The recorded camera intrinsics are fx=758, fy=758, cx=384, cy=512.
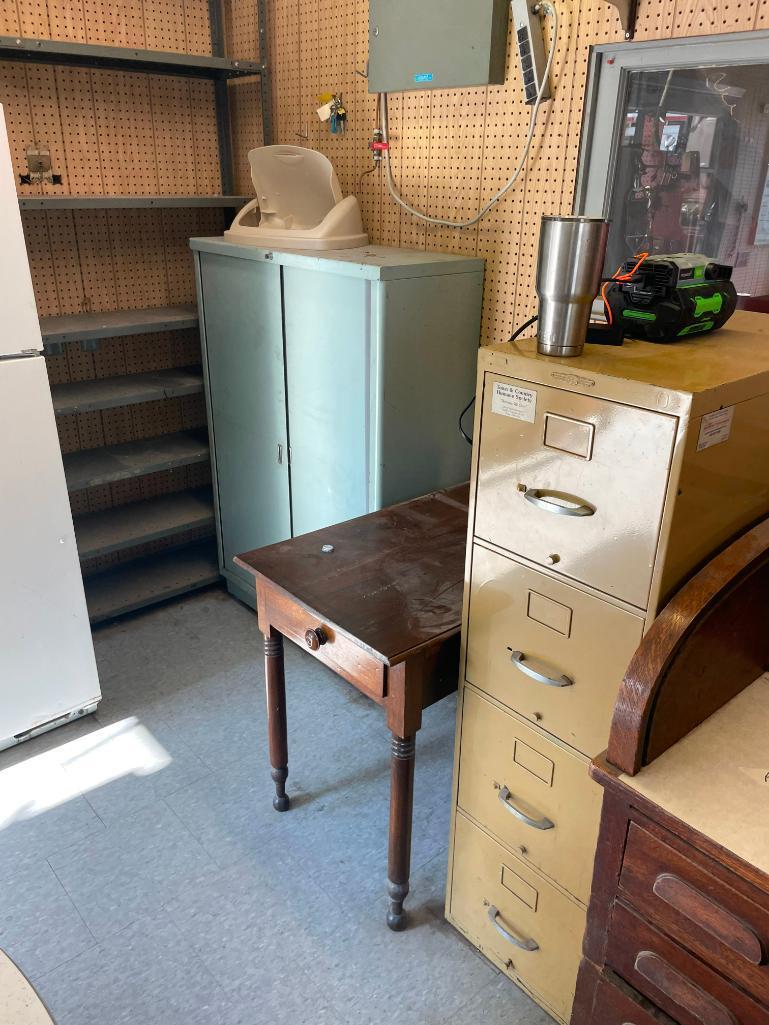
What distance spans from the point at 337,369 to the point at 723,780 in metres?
1.68

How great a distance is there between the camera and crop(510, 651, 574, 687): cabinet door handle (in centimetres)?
134

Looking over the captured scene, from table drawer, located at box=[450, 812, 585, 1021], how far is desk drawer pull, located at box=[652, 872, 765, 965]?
53cm

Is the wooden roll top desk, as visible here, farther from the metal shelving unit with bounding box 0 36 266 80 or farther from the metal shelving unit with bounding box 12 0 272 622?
the metal shelving unit with bounding box 0 36 266 80

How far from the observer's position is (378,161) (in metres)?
2.63

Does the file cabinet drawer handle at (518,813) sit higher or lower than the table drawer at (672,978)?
lower

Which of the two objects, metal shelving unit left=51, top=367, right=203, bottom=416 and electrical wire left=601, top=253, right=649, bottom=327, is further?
metal shelving unit left=51, top=367, right=203, bottom=416

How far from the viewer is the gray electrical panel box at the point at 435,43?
2127 millimetres

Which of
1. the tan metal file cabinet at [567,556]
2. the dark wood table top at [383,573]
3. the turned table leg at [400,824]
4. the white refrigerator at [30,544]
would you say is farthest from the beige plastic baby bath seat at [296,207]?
the turned table leg at [400,824]

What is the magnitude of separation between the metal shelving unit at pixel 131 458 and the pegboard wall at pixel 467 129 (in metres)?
1.16

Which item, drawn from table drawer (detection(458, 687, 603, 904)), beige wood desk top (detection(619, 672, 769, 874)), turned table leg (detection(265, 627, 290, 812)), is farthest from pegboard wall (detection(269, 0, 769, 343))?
beige wood desk top (detection(619, 672, 769, 874))

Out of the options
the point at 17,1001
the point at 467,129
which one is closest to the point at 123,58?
the point at 467,129

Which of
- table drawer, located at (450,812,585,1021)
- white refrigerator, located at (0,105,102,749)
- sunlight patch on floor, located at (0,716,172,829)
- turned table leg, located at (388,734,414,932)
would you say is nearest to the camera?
table drawer, located at (450,812,585,1021)

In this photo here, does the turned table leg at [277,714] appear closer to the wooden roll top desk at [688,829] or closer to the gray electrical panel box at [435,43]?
the wooden roll top desk at [688,829]

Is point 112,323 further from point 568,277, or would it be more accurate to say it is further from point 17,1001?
point 17,1001
